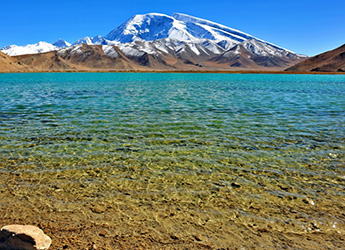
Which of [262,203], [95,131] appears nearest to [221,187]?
[262,203]

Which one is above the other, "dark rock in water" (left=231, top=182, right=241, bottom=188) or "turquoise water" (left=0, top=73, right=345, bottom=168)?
"turquoise water" (left=0, top=73, right=345, bottom=168)

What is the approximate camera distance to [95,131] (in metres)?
14.6

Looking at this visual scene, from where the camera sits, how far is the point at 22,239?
16.1ft

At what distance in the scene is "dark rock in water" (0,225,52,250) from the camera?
4.93 m

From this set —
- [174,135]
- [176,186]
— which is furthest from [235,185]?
[174,135]

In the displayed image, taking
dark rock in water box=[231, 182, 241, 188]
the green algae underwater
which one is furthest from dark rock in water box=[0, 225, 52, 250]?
dark rock in water box=[231, 182, 241, 188]

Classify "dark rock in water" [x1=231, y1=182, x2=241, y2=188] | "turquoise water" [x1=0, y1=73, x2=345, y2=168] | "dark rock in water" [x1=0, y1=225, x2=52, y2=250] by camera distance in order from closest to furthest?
"dark rock in water" [x1=0, y1=225, x2=52, y2=250] → "dark rock in water" [x1=231, y1=182, x2=241, y2=188] → "turquoise water" [x1=0, y1=73, x2=345, y2=168]

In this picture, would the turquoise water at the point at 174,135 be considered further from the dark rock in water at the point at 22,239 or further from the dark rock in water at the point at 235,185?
the dark rock in water at the point at 22,239

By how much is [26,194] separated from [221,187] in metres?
5.65

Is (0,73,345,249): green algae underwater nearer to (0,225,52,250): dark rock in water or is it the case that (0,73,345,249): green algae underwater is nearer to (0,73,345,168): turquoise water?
(0,73,345,168): turquoise water

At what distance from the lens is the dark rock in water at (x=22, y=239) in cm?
493

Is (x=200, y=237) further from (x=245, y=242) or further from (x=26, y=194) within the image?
(x=26, y=194)

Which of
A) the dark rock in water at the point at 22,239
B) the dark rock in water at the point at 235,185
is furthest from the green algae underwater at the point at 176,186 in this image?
the dark rock in water at the point at 22,239

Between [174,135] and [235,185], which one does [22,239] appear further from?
[174,135]
